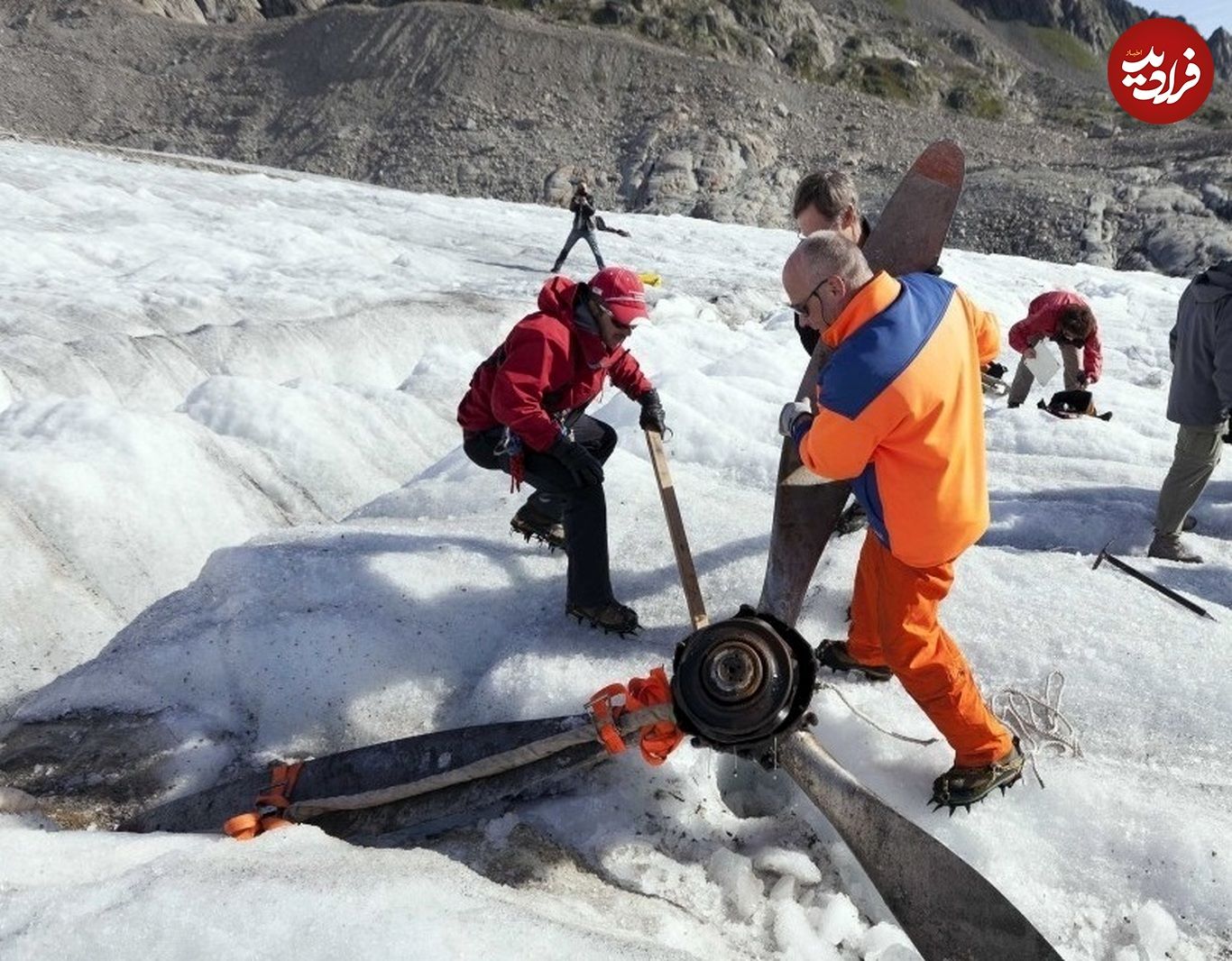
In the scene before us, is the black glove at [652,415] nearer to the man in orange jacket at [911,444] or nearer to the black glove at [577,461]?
the black glove at [577,461]

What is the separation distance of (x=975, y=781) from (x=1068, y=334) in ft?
17.0

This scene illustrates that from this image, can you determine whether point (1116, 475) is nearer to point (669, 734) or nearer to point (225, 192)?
point (669, 734)

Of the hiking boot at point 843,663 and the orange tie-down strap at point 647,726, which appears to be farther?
the hiking boot at point 843,663

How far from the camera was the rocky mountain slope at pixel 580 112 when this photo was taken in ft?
115

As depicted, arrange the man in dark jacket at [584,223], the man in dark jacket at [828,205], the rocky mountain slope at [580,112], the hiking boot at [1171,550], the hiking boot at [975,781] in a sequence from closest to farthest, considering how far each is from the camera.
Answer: the hiking boot at [975,781]
the man in dark jacket at [828,205]
the hiking boot at [1171,550]
the man in dark jacket at [584,223]
the rocky mountain slope at [580,112]

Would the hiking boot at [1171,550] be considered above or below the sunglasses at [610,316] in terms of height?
below

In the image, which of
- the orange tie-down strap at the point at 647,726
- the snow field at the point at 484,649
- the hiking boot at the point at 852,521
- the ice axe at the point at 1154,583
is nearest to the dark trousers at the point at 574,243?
the snow field at the point at 484,649

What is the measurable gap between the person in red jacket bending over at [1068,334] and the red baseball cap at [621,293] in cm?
483

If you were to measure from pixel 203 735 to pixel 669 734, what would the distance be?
1713mm

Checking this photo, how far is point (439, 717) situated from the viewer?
317cm

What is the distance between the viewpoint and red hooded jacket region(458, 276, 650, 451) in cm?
327

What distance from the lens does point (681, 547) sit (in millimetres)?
3426

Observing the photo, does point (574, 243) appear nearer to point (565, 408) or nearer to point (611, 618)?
point (565, 408)

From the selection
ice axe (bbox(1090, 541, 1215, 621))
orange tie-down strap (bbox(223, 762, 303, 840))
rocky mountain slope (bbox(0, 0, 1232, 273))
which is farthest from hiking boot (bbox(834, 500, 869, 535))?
rocky mountain slope (bbox(0, 0, 1232, 273))
